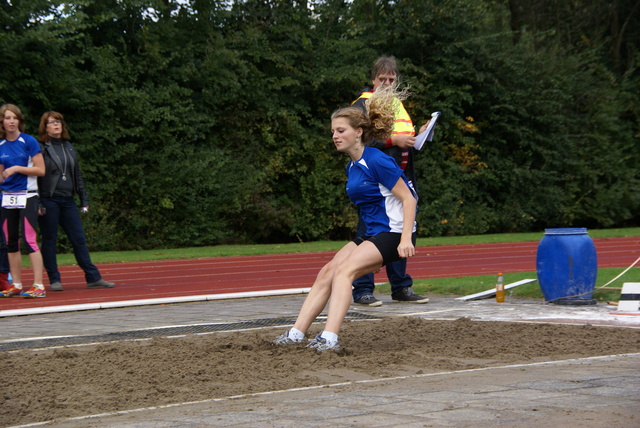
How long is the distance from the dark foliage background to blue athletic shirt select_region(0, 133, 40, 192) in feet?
29.6

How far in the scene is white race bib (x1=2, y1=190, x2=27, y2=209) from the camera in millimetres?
10578

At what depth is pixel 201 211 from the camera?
22.3m

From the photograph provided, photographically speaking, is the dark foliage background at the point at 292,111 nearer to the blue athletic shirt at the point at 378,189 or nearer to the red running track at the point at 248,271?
the red running track at the point at 248,271

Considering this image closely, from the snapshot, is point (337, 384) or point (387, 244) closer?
point (337, 384)

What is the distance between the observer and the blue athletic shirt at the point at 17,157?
10.6 m

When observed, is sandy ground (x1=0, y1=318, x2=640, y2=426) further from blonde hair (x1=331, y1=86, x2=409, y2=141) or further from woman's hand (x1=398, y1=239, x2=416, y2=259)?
blonde hair (x1=331, y1=86, x2=409, y2=141)

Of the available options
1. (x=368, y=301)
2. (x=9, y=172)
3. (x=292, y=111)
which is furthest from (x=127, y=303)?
(x=292, y=111)

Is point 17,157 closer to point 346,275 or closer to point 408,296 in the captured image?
point 408,296

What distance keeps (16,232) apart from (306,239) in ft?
45.0

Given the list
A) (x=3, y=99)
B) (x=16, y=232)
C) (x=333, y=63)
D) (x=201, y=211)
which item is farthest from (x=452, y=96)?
(x=16, y=232)

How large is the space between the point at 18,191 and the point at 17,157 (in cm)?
40

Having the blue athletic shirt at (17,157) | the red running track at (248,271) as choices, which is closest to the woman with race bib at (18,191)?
the blue athletic shirt at (17,157)

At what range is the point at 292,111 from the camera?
24078mm

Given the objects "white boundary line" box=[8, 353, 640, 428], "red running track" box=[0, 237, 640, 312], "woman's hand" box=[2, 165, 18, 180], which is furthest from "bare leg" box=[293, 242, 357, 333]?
"woman's hand" box=[2, 165, 18, 180]
